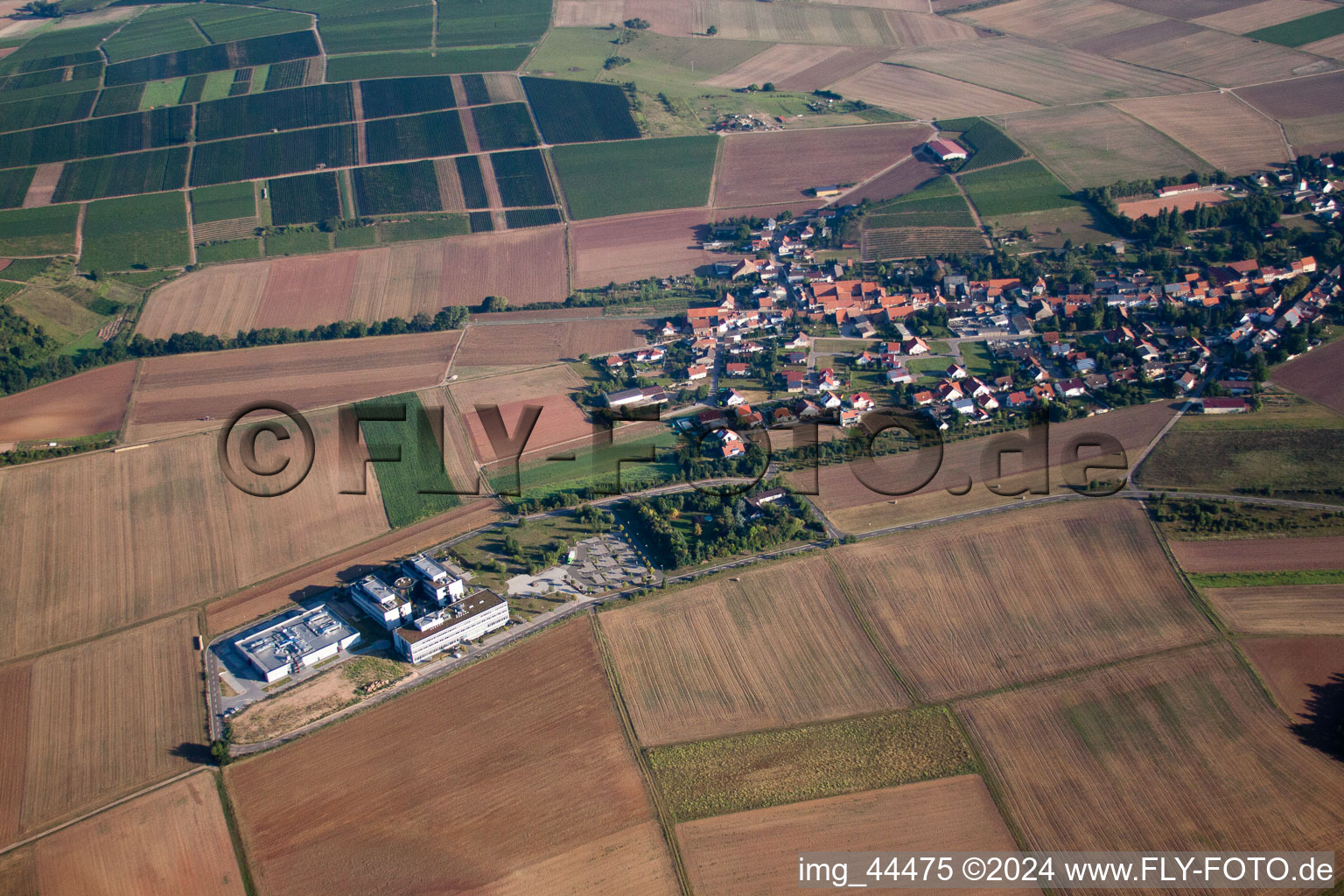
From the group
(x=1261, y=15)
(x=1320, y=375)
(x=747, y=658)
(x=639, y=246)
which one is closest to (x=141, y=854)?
(x=747, y=658)

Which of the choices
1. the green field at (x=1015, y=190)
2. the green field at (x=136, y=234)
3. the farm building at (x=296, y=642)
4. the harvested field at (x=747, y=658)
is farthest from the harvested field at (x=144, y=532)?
the green field at (x=1015, y=190)

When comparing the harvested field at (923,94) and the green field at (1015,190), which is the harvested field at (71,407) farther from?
the harvested field at (923,94)

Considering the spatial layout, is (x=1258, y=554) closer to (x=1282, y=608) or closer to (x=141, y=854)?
(x=1282, y=608)

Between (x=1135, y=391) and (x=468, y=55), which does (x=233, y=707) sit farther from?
(x=468, y=55)

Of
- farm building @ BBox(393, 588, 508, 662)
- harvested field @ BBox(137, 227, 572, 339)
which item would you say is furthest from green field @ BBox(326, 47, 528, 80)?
farm building @ BBox(393, 588, 508, 662)

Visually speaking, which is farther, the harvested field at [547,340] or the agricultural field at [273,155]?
the agricultural field at [273,155]

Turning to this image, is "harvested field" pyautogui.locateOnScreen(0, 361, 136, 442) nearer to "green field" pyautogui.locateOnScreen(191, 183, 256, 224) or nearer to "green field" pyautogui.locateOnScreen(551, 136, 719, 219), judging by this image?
"green field" pyautogui.locateOnScreen(191, 183, 256, 224)
